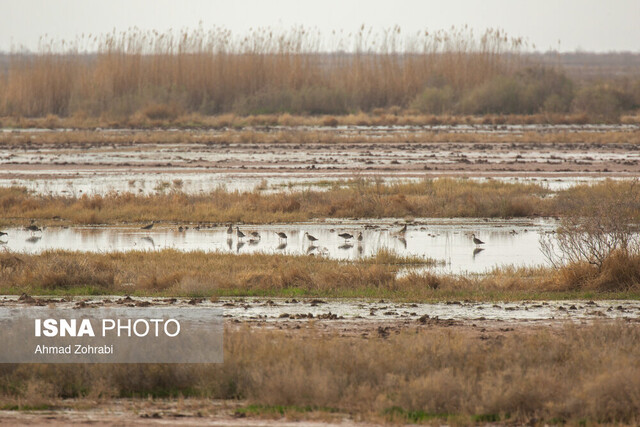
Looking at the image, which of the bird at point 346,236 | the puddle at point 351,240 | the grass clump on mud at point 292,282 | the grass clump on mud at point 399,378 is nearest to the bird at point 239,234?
the puddle at point 351,240

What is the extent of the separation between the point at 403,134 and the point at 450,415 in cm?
3899

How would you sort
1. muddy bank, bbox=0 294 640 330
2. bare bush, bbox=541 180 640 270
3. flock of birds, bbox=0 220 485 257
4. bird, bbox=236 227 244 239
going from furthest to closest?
bird, bbox=236 227 244 239
flock of birds, bbox=0 220 485 257
bare bush, bbox=541 180 640 270
muddy bank, bbox=0 294 640 330

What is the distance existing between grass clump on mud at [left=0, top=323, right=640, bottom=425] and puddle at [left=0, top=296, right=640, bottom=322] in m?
1.84

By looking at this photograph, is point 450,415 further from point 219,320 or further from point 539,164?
point 539,164

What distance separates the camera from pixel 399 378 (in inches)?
354

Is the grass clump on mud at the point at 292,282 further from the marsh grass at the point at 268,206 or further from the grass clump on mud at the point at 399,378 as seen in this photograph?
the marsh grass at the point at 268,206

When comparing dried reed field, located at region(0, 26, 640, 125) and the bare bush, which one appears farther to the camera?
dried reed field, located at region(0, 26, 640, 125)

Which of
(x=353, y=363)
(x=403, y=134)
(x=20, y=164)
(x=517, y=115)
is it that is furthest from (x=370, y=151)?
(x=353, y=363)

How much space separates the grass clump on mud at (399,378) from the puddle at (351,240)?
6.40 metres

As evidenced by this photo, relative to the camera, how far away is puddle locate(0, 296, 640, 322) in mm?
12195

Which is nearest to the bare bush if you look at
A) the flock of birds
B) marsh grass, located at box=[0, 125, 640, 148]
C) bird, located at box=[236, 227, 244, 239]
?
the flock of birds

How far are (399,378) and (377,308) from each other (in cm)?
377

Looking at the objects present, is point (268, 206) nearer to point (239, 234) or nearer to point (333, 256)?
point (239, 234)

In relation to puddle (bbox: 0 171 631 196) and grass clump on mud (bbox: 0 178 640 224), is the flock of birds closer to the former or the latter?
grass clump on mud (bbox: 0 178 640 224)
